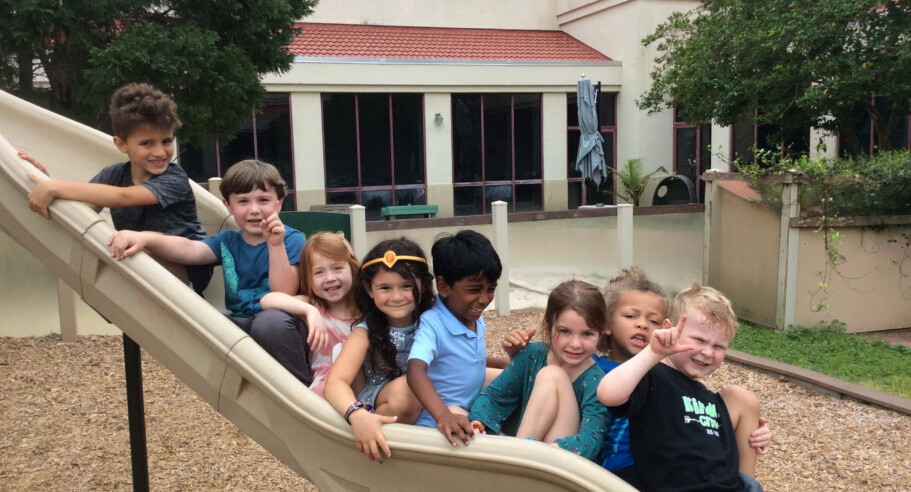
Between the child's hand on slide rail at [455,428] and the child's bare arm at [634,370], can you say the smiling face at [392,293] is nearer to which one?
the child's hand on slide rail at [455,428]

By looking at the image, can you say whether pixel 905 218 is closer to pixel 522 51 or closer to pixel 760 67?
pixel 760 67

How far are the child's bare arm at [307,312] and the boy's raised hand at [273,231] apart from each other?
7.0 inches

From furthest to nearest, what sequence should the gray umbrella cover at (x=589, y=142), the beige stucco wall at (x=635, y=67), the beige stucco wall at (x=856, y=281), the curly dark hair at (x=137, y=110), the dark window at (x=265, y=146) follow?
the beige stucco wall at (x=635, y=67) → the dark window at (x=265, y=146) → the gray umbrella cover at (x=589, y=142) → the beige stucco wall at (x=856, y=281) → the curly dark hair at (x=137, y=110)

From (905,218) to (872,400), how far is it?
3.30 metres

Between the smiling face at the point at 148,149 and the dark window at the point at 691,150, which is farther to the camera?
the dark window at the point at 691,150

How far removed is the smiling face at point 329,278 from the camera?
8.57 feet

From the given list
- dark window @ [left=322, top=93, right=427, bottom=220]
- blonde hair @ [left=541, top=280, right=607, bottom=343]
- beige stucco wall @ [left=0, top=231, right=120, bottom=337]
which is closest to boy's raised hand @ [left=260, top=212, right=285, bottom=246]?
blonde hair @ [left=541, top=280, right=607, bottom=343]

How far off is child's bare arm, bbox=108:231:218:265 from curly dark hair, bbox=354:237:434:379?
698mm

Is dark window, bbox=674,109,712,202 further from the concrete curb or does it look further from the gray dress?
the gray dress

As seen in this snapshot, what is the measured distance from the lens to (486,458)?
201 centimetres

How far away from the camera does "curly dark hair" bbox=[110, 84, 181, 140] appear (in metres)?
2.68

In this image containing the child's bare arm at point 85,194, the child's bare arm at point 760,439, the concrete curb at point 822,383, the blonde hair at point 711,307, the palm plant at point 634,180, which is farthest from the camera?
the palm plant at point 634,180

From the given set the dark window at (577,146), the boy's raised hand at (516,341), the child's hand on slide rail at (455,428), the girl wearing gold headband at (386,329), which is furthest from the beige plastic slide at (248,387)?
the dark window at (577,146)

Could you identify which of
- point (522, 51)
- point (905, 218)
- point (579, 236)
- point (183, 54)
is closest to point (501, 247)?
point (579, 236)
